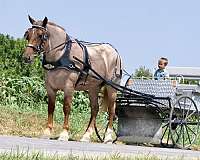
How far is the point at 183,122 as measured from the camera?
1320 centimetres

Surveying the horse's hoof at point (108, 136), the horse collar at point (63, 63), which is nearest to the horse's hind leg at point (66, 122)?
the horse collar at point (63, 63)

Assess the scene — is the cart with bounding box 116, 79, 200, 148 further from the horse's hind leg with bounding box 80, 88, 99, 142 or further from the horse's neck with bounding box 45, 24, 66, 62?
the horse's neck with bounding box 45, 24, 66, 62

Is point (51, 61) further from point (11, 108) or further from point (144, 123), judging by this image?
point (11, 108)

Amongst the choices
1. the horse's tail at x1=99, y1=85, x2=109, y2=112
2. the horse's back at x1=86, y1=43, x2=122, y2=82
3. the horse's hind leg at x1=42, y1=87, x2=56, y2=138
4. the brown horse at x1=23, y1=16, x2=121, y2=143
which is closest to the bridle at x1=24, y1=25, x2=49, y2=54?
the brown horse at x1=23, y1=16, x2=121, y2=143

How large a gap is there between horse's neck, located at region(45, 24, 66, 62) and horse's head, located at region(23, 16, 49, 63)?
14cm

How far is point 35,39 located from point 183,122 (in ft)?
11.8

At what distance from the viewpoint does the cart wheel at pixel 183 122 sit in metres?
13.1

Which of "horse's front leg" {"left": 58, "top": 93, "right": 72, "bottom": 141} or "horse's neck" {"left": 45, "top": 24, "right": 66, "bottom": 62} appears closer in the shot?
"horse's front leg" {"left": 58, "top": 93, "right": 72, "bottom": 141}

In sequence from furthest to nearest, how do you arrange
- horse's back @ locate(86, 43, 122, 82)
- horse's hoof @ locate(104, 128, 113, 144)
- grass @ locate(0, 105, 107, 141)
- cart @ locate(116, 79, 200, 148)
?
grass @ locate(0, 105, 107, 141) → cart @ locate(116, 79, 200, 148) → horse's hoof @ locate(104, 128, 113, 144) → horse's back @ locate(86, 43, 122, 82)

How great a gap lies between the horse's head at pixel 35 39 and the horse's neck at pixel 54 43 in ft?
0.46

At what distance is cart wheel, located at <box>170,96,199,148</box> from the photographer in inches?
515

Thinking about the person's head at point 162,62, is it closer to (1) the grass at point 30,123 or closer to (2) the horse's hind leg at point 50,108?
(1) the grass at point 30,123

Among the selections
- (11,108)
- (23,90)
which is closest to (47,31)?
(11,108)

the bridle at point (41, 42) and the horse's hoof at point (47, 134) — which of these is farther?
the horse's hoof at point (47, 134)
